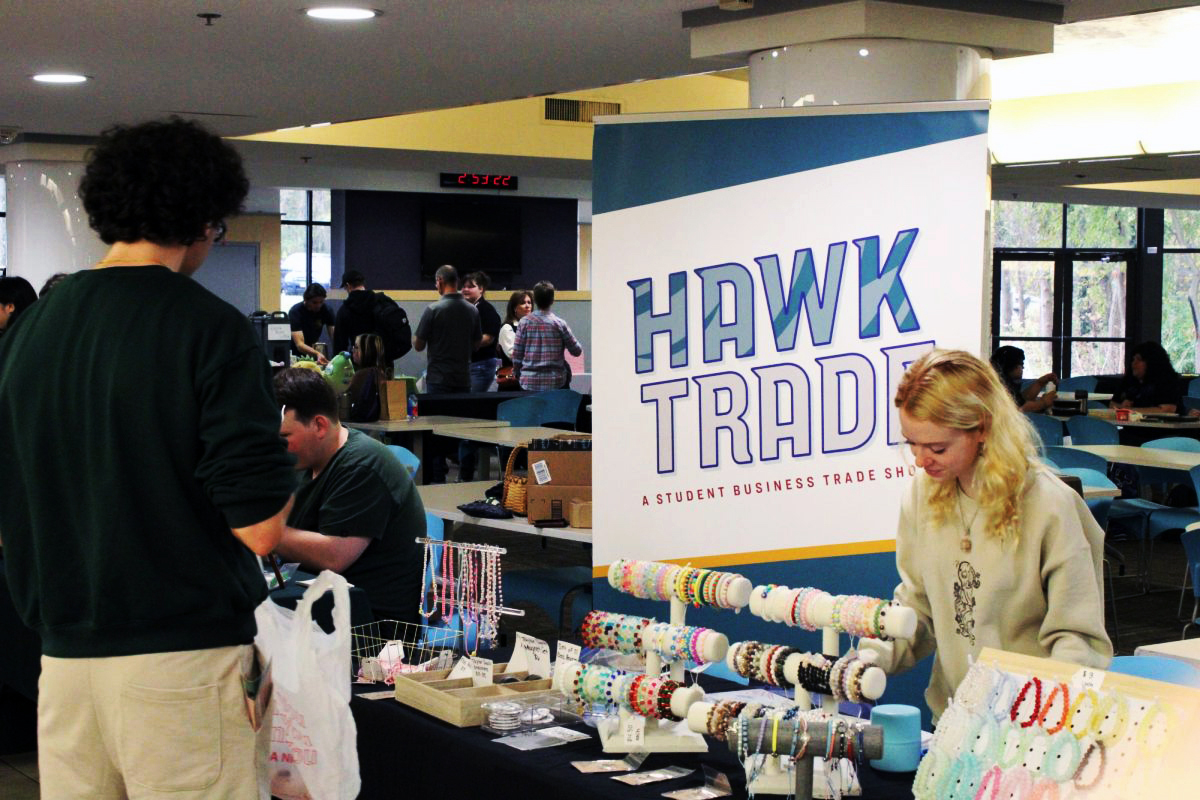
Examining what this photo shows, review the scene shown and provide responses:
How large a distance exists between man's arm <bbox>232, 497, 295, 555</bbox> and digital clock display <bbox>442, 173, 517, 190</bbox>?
13535mm

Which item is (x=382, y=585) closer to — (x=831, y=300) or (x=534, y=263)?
(x=831, y=300)

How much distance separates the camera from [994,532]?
2465 mm

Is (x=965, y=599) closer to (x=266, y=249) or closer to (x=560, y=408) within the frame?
(x=560, y=408)

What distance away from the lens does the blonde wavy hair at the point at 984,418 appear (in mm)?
2436

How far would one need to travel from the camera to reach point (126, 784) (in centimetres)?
194

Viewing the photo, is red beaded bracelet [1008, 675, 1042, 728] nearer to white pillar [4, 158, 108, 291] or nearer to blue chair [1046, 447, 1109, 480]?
blue chair [1046, 447, 1109, 480]

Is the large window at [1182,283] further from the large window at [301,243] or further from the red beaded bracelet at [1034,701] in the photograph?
the red beaded bracelet at [1034,701]

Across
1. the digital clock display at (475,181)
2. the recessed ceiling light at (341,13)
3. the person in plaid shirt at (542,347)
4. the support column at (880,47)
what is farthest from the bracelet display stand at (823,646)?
the digital clock display at (475,181)

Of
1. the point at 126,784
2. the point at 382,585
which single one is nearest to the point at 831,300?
the point at 382,585

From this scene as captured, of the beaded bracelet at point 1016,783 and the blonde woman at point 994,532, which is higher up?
the blonde woman at point 994,532

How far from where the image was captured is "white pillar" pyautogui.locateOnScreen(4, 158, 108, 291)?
31.7ft

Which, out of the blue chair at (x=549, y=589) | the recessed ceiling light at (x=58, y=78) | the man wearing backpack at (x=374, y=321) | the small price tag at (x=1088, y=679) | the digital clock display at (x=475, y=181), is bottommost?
the blue chair at (x=549, y=589)

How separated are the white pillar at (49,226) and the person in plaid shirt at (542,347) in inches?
119

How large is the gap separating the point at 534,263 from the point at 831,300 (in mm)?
13562
